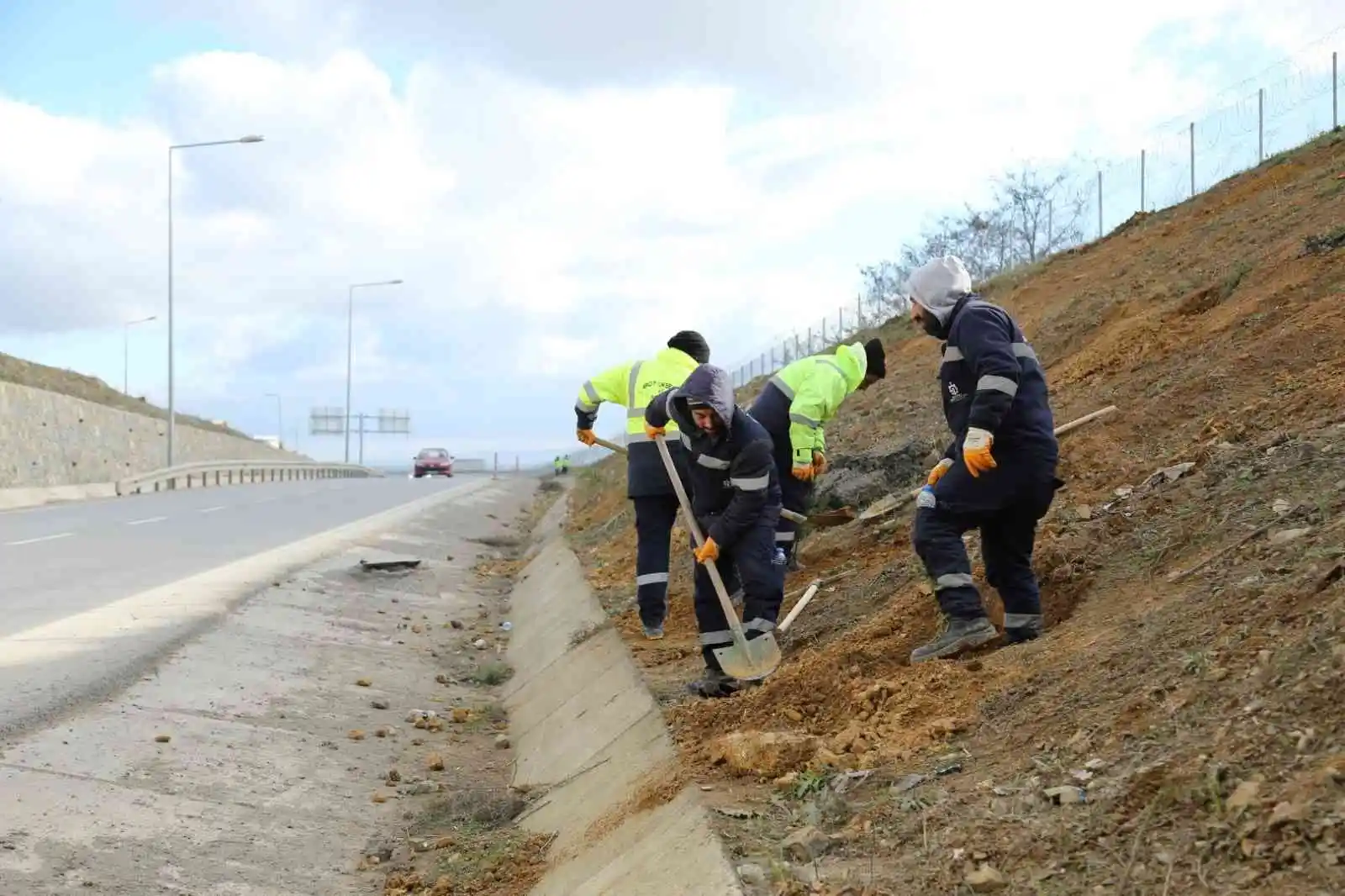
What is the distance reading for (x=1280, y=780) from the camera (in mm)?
3043

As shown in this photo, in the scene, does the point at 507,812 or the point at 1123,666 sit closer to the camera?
the point at 1123,666

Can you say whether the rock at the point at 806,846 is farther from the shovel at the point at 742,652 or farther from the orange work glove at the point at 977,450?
the shovel at the point at 742,652

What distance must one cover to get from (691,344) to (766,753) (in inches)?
170

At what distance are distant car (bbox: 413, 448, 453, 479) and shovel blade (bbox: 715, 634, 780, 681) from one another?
5263 cm

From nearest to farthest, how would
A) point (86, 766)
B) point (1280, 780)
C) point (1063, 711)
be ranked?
point (1280, 780), point (1063, 711), point (86, 766)

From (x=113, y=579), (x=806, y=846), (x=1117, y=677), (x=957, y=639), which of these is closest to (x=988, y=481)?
(x=957, y=639)

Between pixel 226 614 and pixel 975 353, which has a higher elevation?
pixel 975 353

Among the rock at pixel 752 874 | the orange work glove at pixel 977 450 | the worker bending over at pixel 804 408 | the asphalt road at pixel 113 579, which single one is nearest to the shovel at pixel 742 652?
the orange work glove at pixel 977 450

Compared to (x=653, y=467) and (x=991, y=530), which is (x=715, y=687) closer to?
(x=991, y=530)

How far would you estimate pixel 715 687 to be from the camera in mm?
6543

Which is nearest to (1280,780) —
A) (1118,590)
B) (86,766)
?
(1118,590)

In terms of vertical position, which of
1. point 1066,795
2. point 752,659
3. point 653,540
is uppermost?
point 653,540

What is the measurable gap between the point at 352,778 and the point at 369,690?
222 cm

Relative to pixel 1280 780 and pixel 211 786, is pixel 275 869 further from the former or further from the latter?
pixel 1280 780
